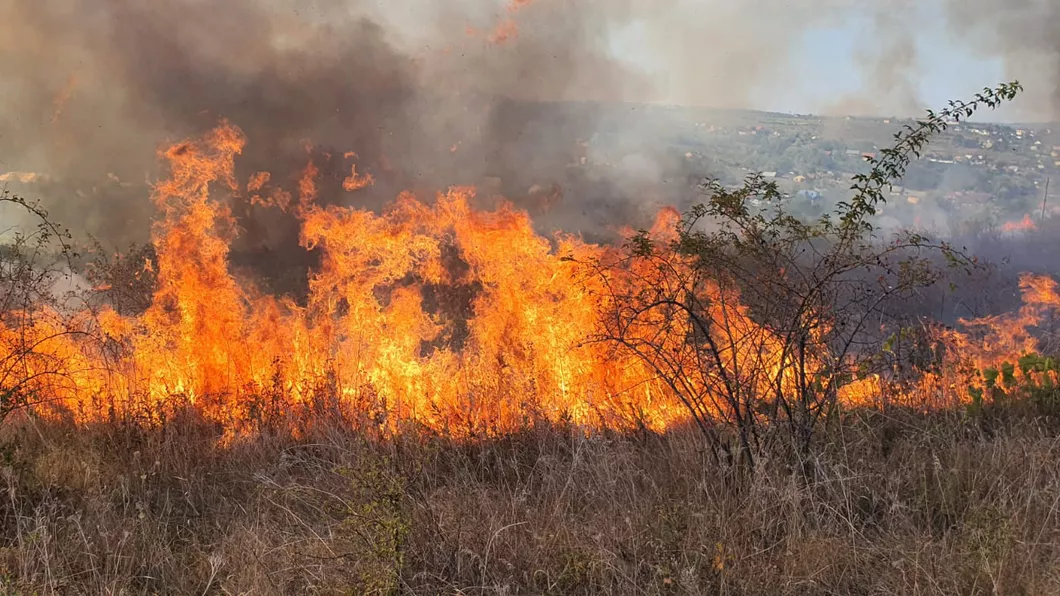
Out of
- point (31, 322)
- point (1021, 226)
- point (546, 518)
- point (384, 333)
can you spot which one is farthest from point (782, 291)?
point (1021, 226)

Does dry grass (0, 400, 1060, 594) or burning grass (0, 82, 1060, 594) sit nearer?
dry grass (0, 400, 1060, 594)

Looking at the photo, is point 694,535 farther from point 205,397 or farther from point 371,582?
point 205,397

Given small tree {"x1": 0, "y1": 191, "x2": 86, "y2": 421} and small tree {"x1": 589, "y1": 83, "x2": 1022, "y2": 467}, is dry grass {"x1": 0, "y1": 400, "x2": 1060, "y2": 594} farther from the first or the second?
small tree {"x1": 0, "y1": 191, "x2": 86, "y2": 421}

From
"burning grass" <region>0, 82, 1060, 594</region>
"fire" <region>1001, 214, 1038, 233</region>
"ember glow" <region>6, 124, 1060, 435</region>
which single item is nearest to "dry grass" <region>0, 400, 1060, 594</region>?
"burning grass" <region>0, 82, 1060, 594</region>

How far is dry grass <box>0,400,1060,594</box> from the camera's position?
10.2 feet

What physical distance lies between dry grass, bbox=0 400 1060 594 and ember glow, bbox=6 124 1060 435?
0.63m

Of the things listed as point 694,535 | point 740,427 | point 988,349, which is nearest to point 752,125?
point 988,349

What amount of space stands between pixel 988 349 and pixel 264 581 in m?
8.79

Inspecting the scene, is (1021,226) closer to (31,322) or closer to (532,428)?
(532,428)

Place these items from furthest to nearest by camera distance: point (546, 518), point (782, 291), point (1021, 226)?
point (1021, 226)
point (782, 291)
point (546, 518)

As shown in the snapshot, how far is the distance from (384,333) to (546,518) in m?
4.23

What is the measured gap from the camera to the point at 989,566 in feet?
9.60

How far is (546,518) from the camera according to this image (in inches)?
150

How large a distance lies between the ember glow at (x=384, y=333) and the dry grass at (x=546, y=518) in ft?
2.07
